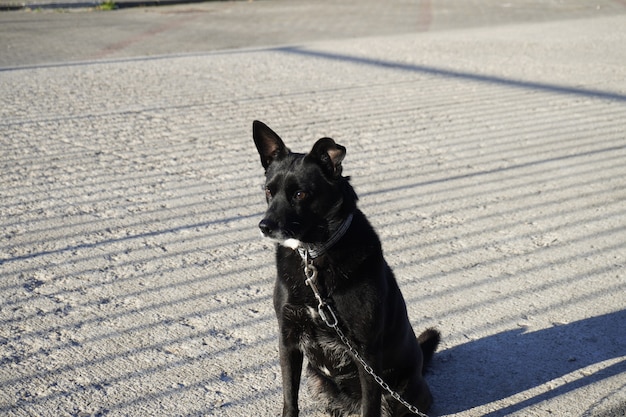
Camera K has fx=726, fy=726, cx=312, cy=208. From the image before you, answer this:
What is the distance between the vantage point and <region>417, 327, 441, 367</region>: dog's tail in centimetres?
346

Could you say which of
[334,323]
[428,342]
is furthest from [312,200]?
[428,342]

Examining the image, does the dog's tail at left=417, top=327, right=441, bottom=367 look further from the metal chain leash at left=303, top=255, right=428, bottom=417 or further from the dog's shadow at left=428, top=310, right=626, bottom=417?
the metal chain leash at left=303, top=255, right=428, bottom=417

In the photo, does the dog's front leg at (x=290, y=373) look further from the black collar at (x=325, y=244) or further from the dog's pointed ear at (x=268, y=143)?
the dog's pointed ear at (x=268, y=143)

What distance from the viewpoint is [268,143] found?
3.06 m

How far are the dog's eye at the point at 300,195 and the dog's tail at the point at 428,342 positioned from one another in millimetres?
1048

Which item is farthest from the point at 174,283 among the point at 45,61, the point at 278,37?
the point at 278,37

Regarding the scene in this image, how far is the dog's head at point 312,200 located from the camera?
111 inches

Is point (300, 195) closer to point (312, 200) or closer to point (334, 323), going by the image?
point (312, 200)

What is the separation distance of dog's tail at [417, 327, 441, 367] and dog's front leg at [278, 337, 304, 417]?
0.74 m

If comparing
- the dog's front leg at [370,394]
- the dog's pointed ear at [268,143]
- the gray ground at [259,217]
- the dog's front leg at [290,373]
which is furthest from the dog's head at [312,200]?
the gray ground at [259,217]

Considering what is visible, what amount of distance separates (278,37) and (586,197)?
10.6 meters

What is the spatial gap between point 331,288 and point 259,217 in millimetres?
2602

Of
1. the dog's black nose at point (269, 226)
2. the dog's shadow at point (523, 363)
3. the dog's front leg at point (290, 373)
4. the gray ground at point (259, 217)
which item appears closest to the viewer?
the dog's black nose at point (269, 226)

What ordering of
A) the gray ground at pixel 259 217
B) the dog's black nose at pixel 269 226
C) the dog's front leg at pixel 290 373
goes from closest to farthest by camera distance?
1. the dog's black nose at pixel 269 226
2. the dog's front leg at pixel 290 373
3. the gray ground at pixel 259 217
